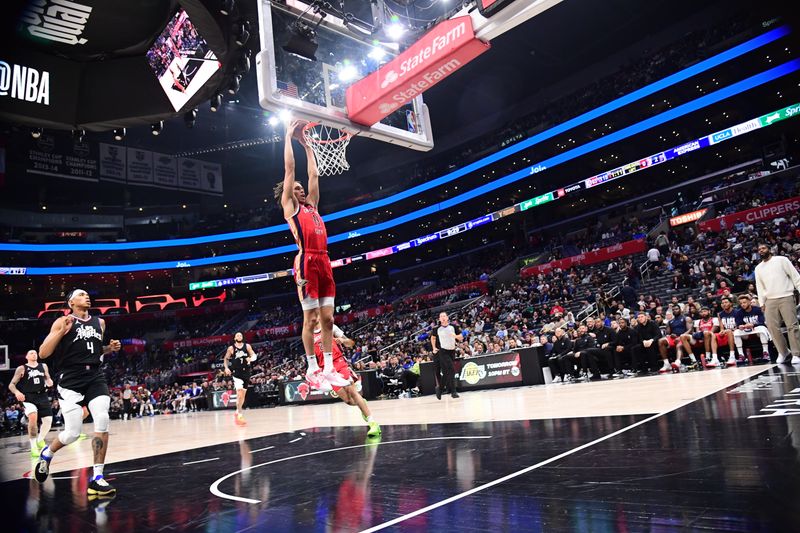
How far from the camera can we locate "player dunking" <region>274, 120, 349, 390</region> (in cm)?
507

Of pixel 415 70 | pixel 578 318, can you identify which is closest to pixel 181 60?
pixel 415 70

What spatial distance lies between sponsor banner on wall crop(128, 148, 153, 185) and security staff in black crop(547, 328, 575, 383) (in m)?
33.4

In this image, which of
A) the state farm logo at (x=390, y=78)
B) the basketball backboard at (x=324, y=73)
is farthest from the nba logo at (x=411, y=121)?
the state farm logo at (x=390, y=78)

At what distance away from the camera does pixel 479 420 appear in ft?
20.0

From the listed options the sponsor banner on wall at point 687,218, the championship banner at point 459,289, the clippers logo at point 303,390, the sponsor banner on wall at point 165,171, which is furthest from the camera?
the sponsor banner on wall at point 165,171

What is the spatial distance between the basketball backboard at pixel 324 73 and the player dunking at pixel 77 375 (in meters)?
3.35

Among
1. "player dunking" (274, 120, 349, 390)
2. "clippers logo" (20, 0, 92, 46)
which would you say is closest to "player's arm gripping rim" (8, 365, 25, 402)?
"clippers logo" (20, 0, 92, 46)

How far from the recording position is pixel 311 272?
5.10 meters

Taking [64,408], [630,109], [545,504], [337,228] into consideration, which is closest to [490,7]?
[545,504]

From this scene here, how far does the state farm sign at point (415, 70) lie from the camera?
6113 mm

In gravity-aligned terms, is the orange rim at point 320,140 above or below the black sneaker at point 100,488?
above

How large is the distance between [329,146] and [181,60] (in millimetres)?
3071

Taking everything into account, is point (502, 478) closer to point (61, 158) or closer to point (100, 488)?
point (100, 488)

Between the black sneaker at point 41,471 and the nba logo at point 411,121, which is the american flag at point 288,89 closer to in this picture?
the nba logo at point 411,121
